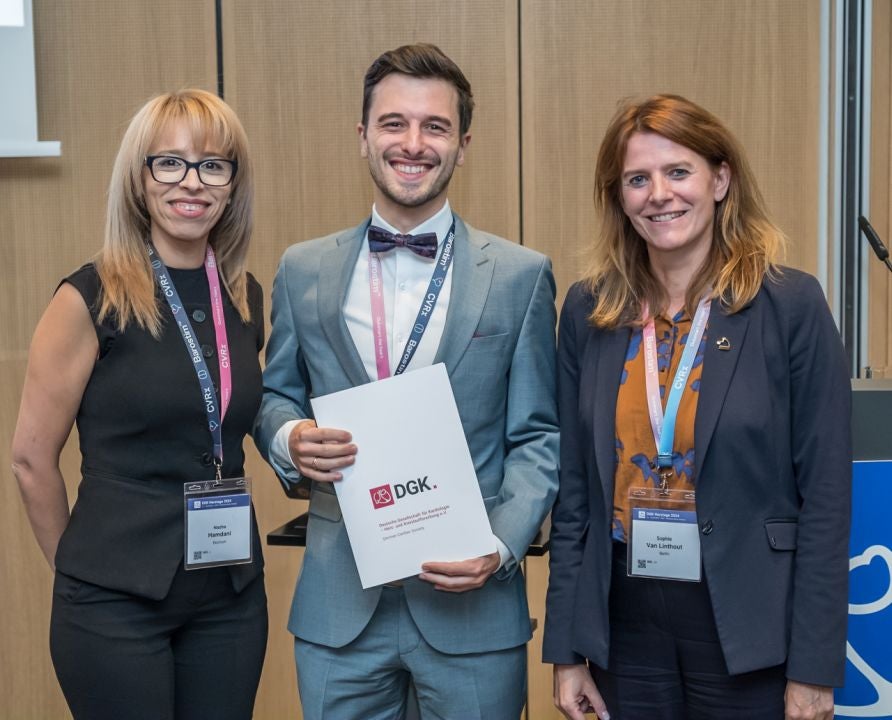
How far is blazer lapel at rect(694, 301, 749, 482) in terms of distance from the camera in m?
1.70

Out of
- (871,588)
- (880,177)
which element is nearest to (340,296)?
(871,588)

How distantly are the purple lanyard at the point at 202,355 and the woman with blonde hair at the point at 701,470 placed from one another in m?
0.69

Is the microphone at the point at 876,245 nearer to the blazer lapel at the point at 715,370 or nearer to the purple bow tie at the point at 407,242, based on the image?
the blazer lapel at the point at 715,370

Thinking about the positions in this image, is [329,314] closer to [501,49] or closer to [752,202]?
[752,202]

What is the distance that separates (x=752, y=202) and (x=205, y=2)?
100 inches

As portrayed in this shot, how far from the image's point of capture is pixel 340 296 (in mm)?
1948

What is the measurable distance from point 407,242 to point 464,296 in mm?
159

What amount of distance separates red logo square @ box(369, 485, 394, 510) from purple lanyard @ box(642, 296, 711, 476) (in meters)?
0.50

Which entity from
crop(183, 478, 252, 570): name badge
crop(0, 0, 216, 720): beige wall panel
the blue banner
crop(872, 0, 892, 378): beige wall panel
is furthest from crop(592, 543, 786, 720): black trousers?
crop(0, 0, 216, 720): beige wall panel

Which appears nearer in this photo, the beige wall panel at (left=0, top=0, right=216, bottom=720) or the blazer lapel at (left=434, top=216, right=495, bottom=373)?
the blazer lapel at (left=434, top=216, right=495, bottom=373)

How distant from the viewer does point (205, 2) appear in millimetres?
3633

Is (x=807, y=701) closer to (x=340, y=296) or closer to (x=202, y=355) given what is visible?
(x=340, y=296)

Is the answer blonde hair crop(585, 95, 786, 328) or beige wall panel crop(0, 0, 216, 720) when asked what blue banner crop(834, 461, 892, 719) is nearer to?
blonde hair crop(585, 95, 786, 328)

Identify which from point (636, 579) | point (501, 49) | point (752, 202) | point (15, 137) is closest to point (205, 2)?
point (15, 137)
